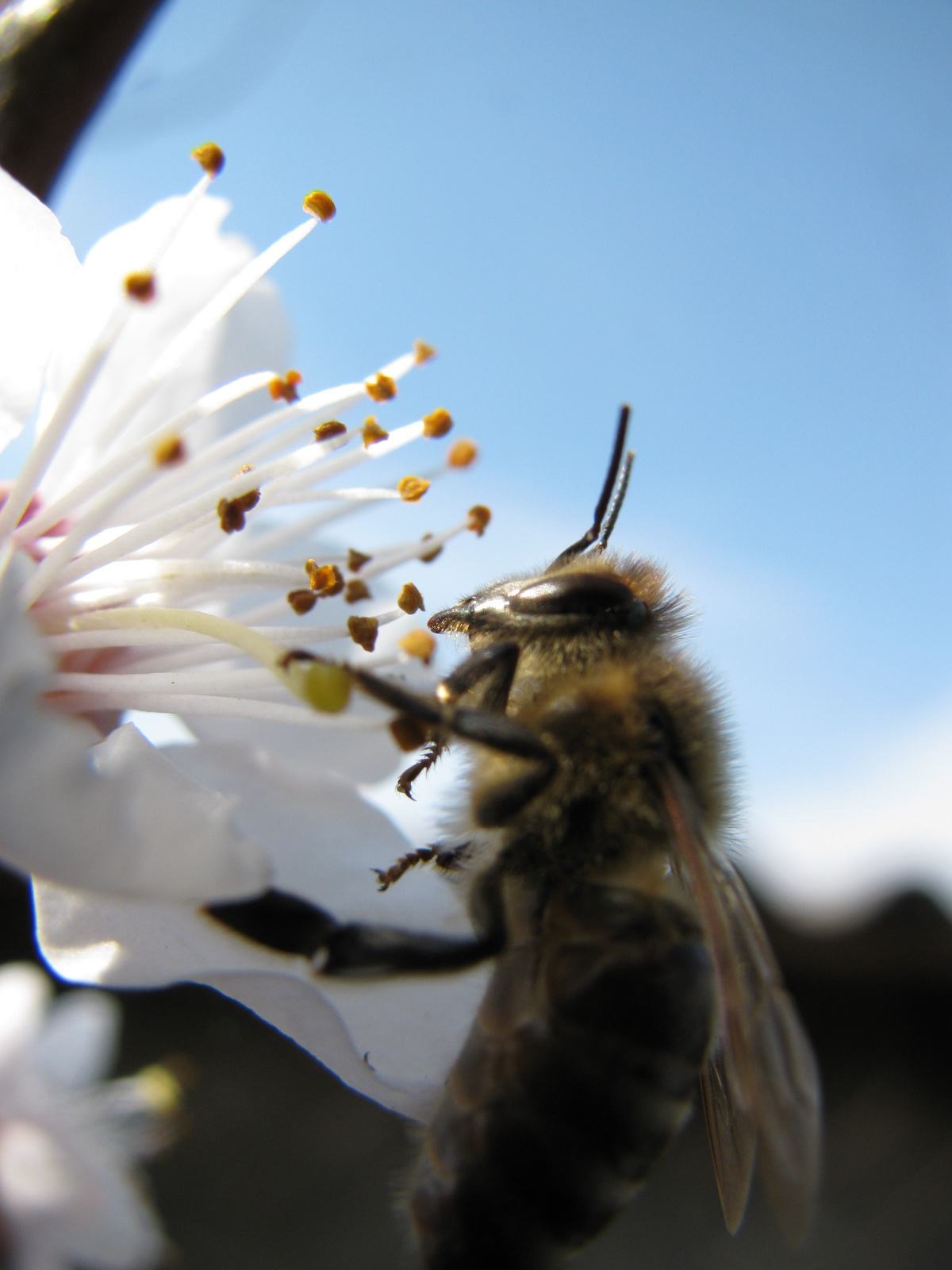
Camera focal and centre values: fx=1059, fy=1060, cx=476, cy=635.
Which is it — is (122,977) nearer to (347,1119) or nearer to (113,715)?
(113,715)

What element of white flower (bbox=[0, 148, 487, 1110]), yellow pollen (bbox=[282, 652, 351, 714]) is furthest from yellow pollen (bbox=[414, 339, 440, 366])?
yellow pollen (bbox=[282, 652, 351, 714])

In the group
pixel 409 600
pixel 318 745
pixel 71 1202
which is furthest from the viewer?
pixel 318 745

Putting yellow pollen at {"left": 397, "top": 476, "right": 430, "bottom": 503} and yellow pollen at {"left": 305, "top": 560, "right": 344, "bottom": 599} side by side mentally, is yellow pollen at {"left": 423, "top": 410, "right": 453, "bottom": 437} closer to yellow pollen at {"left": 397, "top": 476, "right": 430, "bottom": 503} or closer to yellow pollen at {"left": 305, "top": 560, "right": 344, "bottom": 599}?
yellow pollen at {"left": 397, "top": 476, "right": 430, "bottom": 503}

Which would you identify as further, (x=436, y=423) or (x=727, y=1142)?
(x=436, y=423)

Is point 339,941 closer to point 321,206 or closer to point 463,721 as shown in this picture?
Answer: point 463,721

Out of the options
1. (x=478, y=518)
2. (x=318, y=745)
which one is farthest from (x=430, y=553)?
(x=318, y=745)

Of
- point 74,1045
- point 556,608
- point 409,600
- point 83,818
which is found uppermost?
point 556,608
